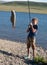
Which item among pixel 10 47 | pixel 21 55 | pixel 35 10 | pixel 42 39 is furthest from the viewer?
pixel 35 10

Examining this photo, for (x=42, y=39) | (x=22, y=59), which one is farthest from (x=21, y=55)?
(x=42, y=39)

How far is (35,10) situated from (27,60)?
5875cm

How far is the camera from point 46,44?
63.6 feet

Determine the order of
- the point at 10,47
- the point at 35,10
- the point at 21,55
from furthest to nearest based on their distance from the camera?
the point at 35,10 → the point at 10,47 → the point at 21,55

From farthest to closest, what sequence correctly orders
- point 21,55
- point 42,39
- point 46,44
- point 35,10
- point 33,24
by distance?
point 35,10
point 42,39
point 46,44
point 21,55
point 33,24

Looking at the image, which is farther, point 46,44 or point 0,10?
point 0,10

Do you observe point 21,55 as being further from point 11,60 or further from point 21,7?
point 21,7

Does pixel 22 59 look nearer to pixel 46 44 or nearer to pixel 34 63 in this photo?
pixel 34 63

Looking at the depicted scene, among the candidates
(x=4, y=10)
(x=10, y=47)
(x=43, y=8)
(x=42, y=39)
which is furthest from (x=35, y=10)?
(x=10, y=47)

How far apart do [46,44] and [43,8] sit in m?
53.2

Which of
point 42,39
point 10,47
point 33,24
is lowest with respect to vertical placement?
point 42,39

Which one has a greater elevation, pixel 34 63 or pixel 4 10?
pixel 34 63

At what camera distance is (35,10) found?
2805 inches

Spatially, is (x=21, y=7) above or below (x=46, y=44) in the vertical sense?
below
